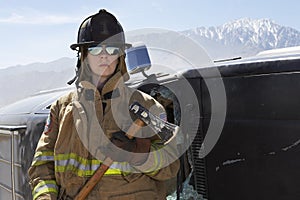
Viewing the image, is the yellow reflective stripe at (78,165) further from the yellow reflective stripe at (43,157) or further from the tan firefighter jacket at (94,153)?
the yellow reflective stripe at (43,157)

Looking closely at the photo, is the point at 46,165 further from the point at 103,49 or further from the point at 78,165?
the point at 103,49

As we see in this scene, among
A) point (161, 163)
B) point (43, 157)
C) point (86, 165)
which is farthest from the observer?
point (43, 157)

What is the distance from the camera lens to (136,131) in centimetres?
227

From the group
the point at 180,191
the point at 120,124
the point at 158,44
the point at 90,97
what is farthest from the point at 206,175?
the point at 158,44

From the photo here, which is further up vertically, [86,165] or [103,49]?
[103,49]

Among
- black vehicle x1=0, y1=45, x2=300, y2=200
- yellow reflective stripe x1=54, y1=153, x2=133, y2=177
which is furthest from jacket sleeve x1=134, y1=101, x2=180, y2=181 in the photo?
black vehicle x1=0, y1=45, x2=300, y2=200

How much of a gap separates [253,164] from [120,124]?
29.6 inches

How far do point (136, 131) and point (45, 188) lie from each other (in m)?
0.62

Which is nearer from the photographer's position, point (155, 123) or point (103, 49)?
point (155, 123)

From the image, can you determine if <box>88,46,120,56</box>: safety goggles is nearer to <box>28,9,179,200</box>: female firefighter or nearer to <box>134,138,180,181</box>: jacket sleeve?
<box>28,9,179,200</box>: female firefighter

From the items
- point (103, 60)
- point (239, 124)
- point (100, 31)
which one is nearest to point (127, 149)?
point (103, 60)

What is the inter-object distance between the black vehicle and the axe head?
359 mm

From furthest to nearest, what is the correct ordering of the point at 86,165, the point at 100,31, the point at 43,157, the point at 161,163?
the point at 100,31 → the point at 43,157 → the point at 86,165 → the point at 161,163

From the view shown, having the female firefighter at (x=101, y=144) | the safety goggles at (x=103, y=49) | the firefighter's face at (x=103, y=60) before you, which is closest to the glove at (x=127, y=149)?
the female firefighter at (x=101, y=144)
